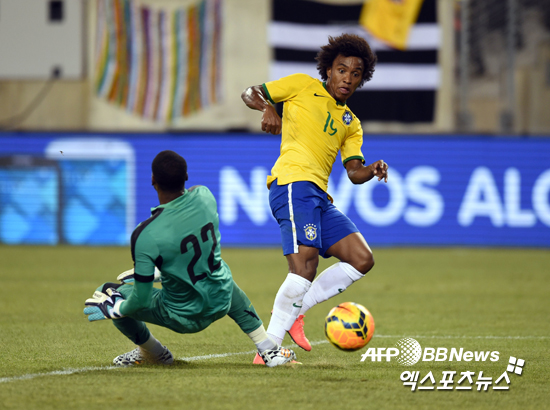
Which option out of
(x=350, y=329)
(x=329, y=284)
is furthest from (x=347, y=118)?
(x=350, y=329)

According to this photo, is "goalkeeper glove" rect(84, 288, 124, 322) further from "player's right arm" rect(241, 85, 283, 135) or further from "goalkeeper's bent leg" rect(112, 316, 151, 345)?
"player's right arm" rect(241, 85, 283, 135)

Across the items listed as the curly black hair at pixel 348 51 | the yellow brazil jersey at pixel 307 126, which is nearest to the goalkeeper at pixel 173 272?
the yellow brazil jersey at pixel 307 126

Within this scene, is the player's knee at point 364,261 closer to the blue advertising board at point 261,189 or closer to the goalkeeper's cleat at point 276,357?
the goalkeeper's cleat at point 276,357

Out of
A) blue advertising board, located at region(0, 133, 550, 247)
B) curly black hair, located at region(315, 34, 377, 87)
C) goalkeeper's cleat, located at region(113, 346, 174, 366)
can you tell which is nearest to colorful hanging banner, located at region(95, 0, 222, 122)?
blue advertising board, located at region(0, 133, 550, 247)

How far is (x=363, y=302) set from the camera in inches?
354

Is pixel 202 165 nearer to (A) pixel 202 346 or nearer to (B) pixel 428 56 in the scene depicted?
(B) pixel 428 56

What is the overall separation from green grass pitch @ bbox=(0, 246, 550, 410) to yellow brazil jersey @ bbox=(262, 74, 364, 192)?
53.8 inches

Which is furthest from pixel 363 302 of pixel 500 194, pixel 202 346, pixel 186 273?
pixel 500 194

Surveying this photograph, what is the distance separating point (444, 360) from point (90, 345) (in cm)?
266

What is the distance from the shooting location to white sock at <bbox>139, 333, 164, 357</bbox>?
5.20 metres

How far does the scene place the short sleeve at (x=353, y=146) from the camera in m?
5.89

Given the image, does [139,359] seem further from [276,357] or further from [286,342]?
[286,342]

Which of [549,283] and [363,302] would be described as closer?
[363,302]

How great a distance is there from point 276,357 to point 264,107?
1.68 meters
